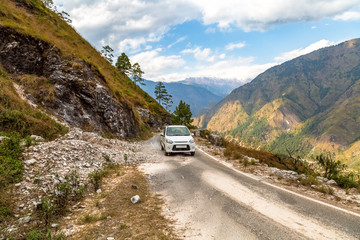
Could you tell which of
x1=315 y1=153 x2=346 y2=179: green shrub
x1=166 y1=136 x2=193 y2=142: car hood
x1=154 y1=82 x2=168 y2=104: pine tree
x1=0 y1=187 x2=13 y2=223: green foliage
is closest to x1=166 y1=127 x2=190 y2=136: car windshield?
x1=166 y1=136 x2=193 y2=142: car hood

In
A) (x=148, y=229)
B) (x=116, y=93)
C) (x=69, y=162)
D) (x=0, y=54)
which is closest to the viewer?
(x=148, y=229)

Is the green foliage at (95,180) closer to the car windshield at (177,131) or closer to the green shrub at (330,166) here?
the car windshield at (177,131)

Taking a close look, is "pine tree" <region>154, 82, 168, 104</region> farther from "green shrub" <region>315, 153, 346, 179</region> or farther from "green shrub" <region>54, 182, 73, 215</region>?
"green shrub" <region>54, 182, 73, 215</region>

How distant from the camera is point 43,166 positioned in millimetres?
6660

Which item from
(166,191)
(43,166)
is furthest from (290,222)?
(43,166)

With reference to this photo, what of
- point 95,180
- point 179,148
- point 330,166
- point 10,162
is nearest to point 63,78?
point 179,148

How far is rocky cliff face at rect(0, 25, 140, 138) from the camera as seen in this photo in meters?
15.2

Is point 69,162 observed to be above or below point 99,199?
above

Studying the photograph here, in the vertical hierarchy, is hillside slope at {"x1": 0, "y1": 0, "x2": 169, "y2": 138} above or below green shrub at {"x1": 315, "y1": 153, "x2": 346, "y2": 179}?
above

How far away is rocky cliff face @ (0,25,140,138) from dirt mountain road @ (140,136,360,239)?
37.5 ft

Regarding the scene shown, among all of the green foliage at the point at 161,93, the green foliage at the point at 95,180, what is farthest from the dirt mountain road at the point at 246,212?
the green foliage at the point at 161,93

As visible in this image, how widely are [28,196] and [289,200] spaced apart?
7.43 m

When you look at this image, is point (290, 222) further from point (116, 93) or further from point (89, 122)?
point (116, 93)

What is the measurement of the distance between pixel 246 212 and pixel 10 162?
714cm
